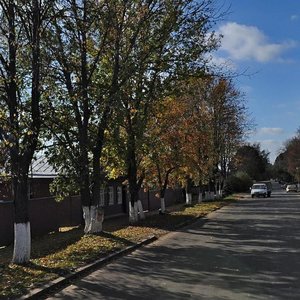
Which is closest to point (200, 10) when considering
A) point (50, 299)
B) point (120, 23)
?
point (120, 23)

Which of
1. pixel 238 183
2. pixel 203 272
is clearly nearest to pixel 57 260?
pixel 203 272

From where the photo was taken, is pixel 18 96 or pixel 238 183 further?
pixel 238 183

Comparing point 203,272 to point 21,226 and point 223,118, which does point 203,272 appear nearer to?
point 21,226

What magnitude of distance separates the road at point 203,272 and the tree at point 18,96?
2.24 metres

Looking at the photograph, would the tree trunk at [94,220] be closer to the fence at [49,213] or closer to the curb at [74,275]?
the curb at [74,275]

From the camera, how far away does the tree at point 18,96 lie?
12.0 metres

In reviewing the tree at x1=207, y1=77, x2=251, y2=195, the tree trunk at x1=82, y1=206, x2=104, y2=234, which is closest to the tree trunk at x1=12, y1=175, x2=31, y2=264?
the tree trunk at x1=82, y1=206, x2=104, y2=234

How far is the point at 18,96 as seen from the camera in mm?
12711

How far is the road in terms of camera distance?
28.6ft

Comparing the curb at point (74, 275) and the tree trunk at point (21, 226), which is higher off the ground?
the tree trunk at point (21, 226)

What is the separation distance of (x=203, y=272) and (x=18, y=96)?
611 centimetres

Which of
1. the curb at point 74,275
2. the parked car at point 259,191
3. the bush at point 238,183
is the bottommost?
the curb at point 74,275

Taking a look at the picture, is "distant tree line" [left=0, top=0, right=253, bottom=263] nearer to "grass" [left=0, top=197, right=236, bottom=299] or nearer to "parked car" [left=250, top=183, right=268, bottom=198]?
"grass" [left=0, top=197, right=236, bottom=299]

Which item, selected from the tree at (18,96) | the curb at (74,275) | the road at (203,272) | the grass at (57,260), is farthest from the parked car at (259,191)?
the tree at (18,96)
